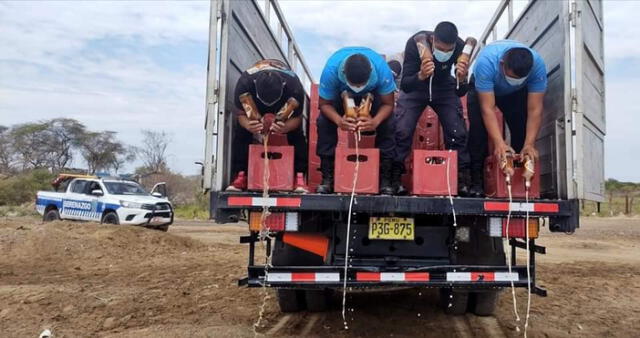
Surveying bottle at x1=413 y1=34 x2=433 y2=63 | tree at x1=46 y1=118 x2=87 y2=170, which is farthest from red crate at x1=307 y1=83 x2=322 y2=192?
tree at x1=46 y1=118 x2=87 y2=170

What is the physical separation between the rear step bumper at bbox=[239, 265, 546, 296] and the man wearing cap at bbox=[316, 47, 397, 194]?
0.64m

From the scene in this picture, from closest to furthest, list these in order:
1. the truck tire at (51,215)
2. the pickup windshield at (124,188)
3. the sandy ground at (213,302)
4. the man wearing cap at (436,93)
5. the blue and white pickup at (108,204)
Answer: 1. the man wearing cap at (436,93)
2. the sandy ground at (213,302)
3. the blue and white pickup at (108,204)
4. the pickup windshield at (124,188)
5. the truck tire at (51,215)

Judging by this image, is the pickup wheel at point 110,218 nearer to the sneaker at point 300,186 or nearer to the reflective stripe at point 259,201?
the sneaker at point 300,186

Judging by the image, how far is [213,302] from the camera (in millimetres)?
5855

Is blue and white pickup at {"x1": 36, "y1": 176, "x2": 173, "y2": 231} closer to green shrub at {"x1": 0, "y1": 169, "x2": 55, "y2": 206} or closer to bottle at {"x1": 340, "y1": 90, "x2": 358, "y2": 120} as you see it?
bottle at {"x1": 340, "y1": 90, "x2": 358, "y2": 120}

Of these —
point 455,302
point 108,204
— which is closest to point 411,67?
point 455,302

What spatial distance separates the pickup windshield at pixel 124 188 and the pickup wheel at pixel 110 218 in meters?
0.59

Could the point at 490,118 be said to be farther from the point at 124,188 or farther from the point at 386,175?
the point at 124,188

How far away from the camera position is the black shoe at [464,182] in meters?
4.18

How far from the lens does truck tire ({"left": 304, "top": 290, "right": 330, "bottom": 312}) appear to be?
4855 millimetres

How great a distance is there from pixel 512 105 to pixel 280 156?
207 centimetres

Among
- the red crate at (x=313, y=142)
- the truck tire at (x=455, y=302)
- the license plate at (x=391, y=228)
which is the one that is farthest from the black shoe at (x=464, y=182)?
the red crate at (x=313, y=142)

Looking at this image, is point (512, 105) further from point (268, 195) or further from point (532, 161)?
point (268, 195)

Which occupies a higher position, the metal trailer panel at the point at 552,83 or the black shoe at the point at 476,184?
the metal trailer panel at the point at 552,83
